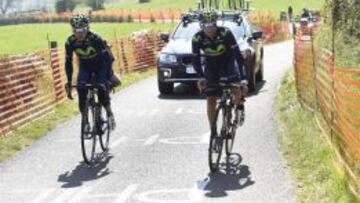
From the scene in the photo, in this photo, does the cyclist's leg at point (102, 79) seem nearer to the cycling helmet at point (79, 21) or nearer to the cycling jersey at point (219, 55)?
the cycling helmet at point (79, 21)

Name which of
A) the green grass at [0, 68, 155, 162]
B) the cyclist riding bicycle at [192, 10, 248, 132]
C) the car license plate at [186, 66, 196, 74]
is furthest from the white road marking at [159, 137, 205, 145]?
the car license plate at [186, 66, 196, 74]

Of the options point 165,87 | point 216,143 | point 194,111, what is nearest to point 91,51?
point 216,143

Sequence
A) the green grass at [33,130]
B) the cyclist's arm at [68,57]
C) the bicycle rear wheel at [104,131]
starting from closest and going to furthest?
the cyclist's arm at [68,57] → the bicycle rear wheel at [104,131] → the green grass at [33,130]

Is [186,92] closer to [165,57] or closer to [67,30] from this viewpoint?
[165,57]

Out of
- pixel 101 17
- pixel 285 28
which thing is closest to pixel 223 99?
pixel 285 28

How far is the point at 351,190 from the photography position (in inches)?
296

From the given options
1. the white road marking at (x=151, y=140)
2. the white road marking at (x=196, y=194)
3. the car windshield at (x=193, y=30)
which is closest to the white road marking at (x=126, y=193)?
the white road marking at (x=196, y=194)

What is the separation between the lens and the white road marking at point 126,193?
8.04 metres

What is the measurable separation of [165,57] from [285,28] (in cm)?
3653

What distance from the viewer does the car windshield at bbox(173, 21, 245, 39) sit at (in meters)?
17.8

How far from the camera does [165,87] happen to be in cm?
1761

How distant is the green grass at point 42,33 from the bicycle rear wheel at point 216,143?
49.6 meters

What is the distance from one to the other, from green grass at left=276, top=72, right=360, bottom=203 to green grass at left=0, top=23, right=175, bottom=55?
4700 cm

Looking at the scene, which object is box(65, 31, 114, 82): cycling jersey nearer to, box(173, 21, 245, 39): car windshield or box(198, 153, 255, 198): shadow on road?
box(198, 153, 255, 198): shadow on road
